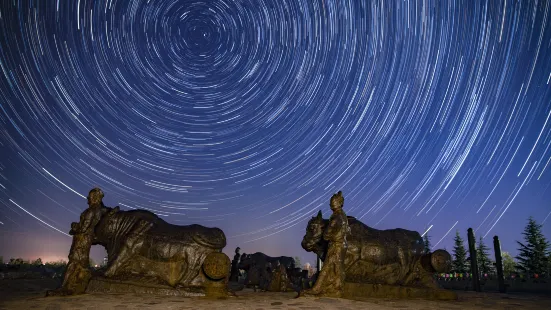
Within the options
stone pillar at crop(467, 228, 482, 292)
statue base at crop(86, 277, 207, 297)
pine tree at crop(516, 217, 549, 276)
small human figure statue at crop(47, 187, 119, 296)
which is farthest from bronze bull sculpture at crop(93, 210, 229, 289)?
pine tree at crop(516, 217, 549, 276)

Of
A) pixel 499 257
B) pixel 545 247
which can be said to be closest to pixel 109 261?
pixel 499 257

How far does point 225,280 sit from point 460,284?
79.0ft

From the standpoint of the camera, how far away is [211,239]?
31.7 ft

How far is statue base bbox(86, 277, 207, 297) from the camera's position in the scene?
8906mm

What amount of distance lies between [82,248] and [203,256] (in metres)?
2.91

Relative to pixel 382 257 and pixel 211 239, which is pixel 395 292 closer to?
pixel 382 257

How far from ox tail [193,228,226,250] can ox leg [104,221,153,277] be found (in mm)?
1433

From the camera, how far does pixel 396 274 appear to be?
10.3m

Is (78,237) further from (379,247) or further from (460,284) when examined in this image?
(460,284)

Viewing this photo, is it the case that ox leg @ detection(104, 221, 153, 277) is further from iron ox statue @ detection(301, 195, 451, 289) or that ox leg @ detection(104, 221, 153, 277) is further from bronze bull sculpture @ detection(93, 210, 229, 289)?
iron ox statue @ detection(301, 195, 451, 289)

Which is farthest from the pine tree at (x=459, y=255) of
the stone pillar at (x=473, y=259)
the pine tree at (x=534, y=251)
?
the stone pillar at (x=473, y=259)

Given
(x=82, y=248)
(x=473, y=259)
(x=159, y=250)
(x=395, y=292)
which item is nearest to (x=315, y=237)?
(x=395, y=292)

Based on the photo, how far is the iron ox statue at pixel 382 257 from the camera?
10086mm

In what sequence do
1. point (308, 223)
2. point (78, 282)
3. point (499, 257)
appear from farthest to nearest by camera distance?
point (499, 257) → point (308, 223) → point (78, 282)
